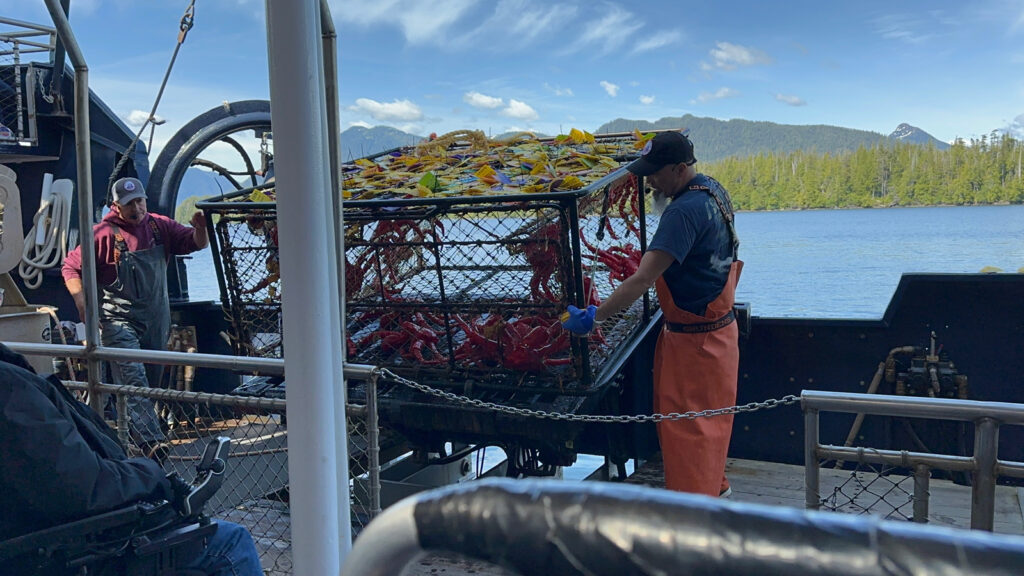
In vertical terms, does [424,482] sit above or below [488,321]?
below

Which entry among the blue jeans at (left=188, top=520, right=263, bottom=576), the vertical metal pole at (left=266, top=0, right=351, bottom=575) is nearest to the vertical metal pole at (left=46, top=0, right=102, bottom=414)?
the blue jeans at (left=188, top=520, right=263, bottom=576)

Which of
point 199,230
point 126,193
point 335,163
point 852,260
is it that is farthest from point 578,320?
point 852,260

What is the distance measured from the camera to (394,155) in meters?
5.38

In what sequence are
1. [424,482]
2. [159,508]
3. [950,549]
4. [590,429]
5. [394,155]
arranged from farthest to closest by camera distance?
[424,482] → [394,155] → [590,429] → [159,508] → [950,549]

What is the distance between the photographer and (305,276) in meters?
2.00

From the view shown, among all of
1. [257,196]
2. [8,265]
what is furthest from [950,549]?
[8,265]

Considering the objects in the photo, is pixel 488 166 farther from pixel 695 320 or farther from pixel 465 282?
pixel 695 320

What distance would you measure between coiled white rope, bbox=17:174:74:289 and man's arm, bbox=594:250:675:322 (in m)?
7.46

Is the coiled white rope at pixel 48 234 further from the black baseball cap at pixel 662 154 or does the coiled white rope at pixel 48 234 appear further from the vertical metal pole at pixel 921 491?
the vertical metal pole at pixel 921 491

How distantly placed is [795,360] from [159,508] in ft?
13.9

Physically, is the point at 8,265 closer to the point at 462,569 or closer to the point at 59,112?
the point at 59,112

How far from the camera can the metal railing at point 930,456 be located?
2.18 meters

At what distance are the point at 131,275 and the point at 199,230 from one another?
71 cm

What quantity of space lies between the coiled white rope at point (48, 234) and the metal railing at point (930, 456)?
865cm
